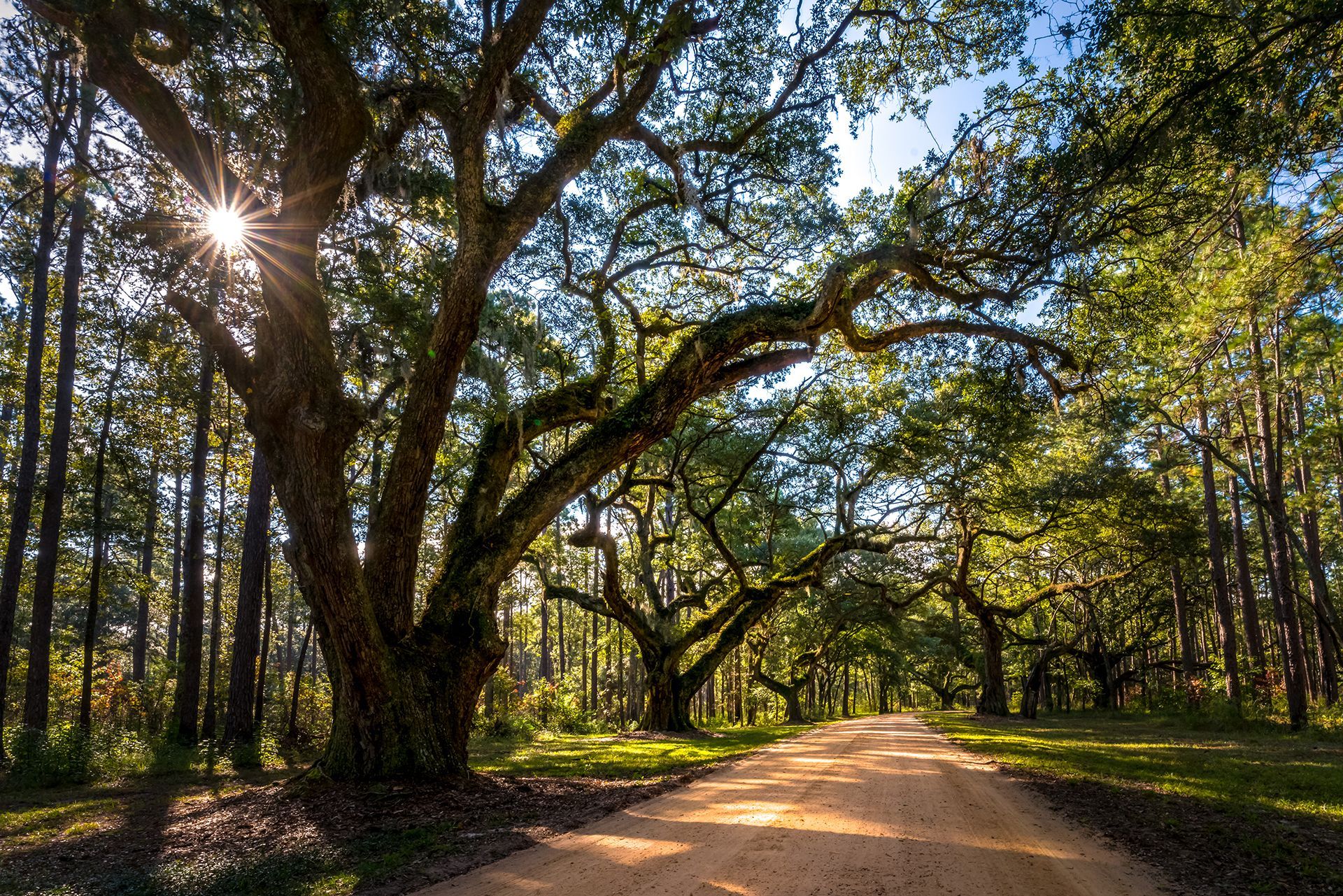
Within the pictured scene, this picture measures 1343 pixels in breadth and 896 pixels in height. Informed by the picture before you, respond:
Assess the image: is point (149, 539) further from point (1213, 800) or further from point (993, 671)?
point (993, 671)

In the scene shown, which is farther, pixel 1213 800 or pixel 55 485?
pixel 55 485

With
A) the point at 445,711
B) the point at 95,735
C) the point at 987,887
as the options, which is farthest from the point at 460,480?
the point at 987,887

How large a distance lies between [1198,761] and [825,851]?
27.1 feet

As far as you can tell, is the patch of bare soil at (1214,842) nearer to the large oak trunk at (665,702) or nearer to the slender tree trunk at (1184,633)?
the large oak trunk at (665,702)

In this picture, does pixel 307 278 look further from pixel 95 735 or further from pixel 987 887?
pixel 95 735

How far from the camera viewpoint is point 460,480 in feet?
50.9

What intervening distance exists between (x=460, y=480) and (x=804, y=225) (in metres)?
10.2

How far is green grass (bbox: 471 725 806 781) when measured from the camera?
8336 millimetres

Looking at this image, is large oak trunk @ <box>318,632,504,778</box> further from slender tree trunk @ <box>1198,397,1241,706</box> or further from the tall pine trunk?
slender tree trunk @ <box>1198,397,1241,706</box>

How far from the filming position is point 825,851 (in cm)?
388

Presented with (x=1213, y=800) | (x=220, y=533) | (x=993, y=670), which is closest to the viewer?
(x=1213, y=800)

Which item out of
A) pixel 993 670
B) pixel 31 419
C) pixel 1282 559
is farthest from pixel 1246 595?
pixel 31 419

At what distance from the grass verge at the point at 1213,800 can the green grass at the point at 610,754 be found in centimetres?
450

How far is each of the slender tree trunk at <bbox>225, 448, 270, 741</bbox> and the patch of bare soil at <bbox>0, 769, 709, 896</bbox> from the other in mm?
4935
